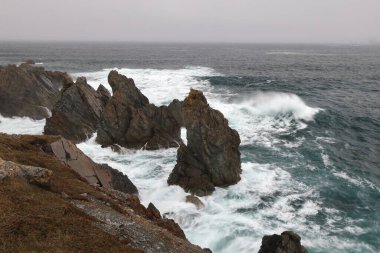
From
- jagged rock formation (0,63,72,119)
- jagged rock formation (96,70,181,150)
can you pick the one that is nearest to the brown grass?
jagged rock formation (96,70,181,150)

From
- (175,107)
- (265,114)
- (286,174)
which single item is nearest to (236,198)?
(286,174)

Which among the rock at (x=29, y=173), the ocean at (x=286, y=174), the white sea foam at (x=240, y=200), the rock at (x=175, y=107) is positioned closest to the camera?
the rock at (x=29, y=173)

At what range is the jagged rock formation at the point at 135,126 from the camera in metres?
45.3

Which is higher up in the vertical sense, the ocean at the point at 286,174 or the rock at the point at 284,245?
the rock at the point at 284,245

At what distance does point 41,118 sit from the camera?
190ft

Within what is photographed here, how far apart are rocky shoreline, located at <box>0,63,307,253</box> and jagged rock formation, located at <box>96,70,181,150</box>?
0.43 feet

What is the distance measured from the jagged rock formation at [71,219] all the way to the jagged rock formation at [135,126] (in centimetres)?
2003

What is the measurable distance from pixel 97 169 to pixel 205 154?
11.3m

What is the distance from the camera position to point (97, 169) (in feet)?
97.2

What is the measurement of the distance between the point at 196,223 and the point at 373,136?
3462 centimetres

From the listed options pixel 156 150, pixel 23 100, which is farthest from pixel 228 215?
pixel 23 100

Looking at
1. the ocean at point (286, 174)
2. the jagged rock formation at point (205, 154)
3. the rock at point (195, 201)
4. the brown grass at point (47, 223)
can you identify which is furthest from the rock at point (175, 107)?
the brown grass at point (47, 223)

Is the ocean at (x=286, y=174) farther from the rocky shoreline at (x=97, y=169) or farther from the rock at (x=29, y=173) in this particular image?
the rock at (x=29, y=173)

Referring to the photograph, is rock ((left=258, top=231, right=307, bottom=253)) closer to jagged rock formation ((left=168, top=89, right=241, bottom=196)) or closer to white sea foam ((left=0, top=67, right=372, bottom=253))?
white sea foam ((left=0, top=67, right=372, bottom=253))
